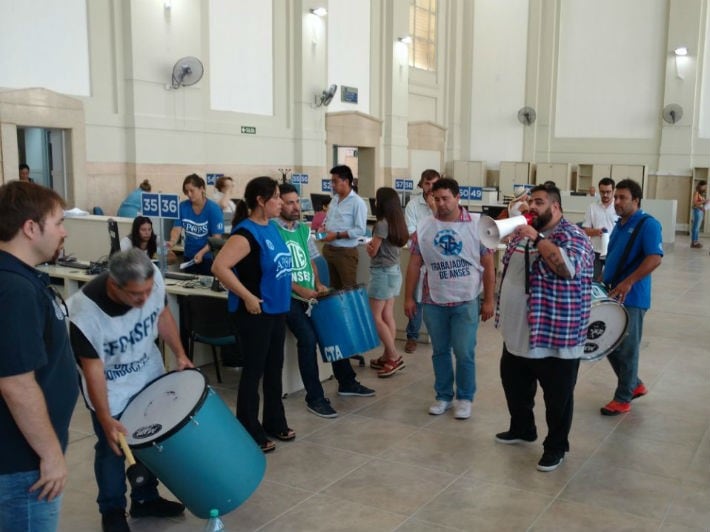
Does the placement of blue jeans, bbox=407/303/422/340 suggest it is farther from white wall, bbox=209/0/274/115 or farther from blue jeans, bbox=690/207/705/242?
blue jeans, bbox=690/207/705/242

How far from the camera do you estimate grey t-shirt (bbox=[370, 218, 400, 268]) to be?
221 inches

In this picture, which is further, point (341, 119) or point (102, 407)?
point (341, 119)

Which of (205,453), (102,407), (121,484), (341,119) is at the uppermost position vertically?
(341,119)

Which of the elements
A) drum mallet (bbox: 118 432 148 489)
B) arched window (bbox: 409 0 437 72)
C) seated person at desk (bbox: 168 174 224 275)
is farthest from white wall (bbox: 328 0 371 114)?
drum mallet (bbox: 118 432 148 489)

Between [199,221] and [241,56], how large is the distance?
739 centimetres

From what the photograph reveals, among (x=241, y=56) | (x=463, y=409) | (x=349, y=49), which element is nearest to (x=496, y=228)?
(x=463, y=409)

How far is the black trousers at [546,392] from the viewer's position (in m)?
3.85

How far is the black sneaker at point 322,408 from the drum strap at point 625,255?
2075 mm

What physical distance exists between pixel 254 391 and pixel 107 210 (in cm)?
755

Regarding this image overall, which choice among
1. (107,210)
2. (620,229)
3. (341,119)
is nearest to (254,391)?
(620,229)

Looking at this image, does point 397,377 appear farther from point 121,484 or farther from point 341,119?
point 341,119

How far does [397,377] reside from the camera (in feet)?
18.8

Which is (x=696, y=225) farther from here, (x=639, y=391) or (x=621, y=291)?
(x=621, y=291)

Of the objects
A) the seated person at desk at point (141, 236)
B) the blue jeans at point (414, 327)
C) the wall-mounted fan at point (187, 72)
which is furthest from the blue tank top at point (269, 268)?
the wall-mounted fan at point (187, 72)
